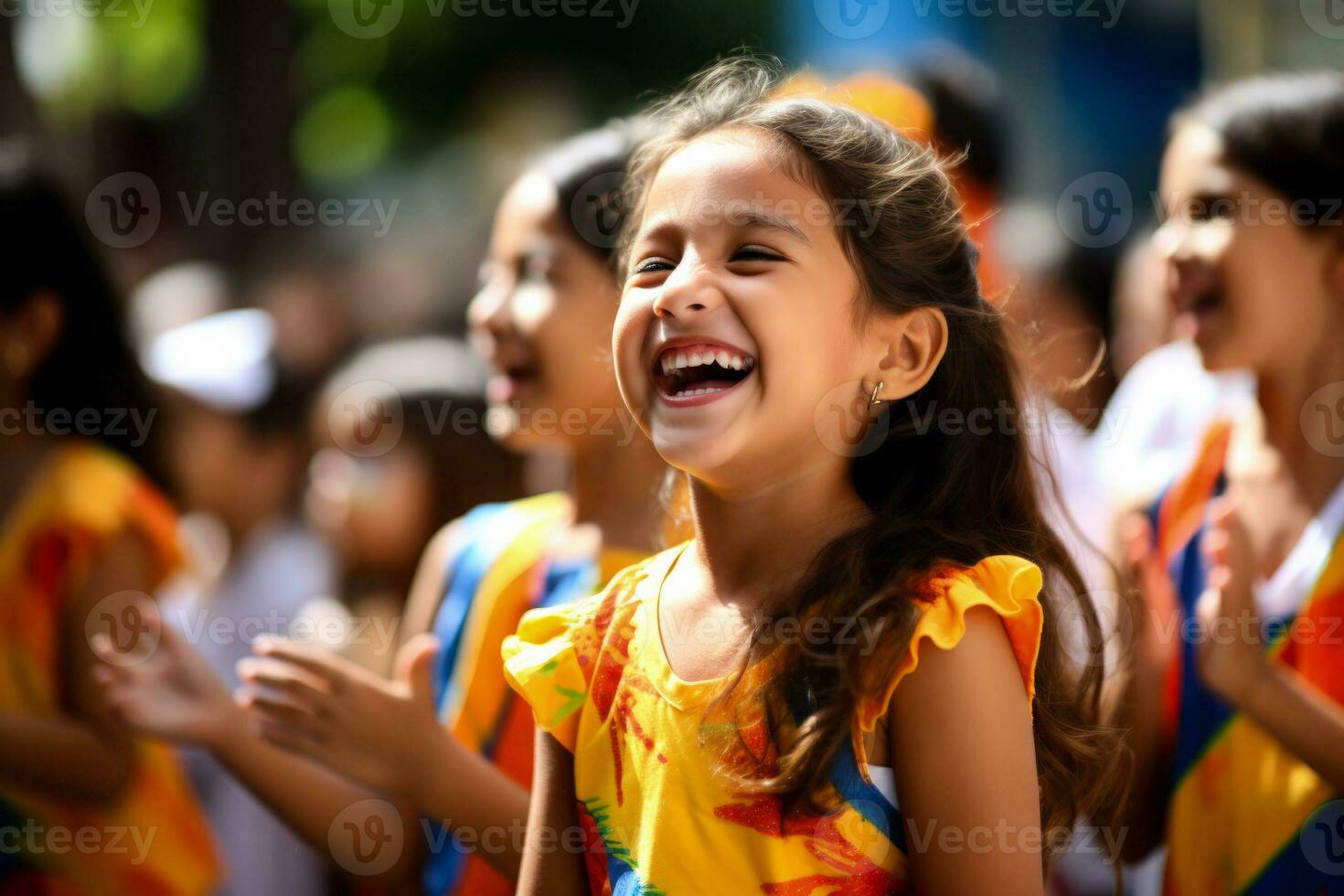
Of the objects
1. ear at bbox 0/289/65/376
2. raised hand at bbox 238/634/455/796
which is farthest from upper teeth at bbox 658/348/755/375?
ear at bbox 0/289/65/376

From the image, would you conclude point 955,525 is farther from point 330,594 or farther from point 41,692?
point 330,594

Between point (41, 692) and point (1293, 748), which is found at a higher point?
point (41, 692)

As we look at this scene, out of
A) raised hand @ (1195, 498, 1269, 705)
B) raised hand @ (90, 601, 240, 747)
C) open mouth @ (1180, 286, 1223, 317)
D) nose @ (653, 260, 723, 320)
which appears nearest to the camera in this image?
nose @ (653, 260, 723, 320)

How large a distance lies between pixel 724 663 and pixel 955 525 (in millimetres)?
342

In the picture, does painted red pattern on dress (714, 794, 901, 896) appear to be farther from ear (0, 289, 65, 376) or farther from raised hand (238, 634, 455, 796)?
ear (0, 289, 65, 376)

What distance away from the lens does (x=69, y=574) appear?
283cm

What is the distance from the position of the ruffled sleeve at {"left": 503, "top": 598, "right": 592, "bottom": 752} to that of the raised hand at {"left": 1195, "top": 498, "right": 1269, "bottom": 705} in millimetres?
975

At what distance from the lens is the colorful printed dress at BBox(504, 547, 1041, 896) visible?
1567 millimetres

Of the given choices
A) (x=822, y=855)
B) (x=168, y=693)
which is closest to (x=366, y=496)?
(x=168, y=693)

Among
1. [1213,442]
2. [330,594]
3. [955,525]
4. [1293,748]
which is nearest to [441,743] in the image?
[955,525]

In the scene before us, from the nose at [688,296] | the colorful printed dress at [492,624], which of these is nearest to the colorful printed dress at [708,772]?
the nose at [688,296]

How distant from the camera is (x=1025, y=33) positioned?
28.5 ft

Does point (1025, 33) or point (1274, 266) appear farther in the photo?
point (1025, 33)

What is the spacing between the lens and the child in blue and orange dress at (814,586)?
1.55 m
